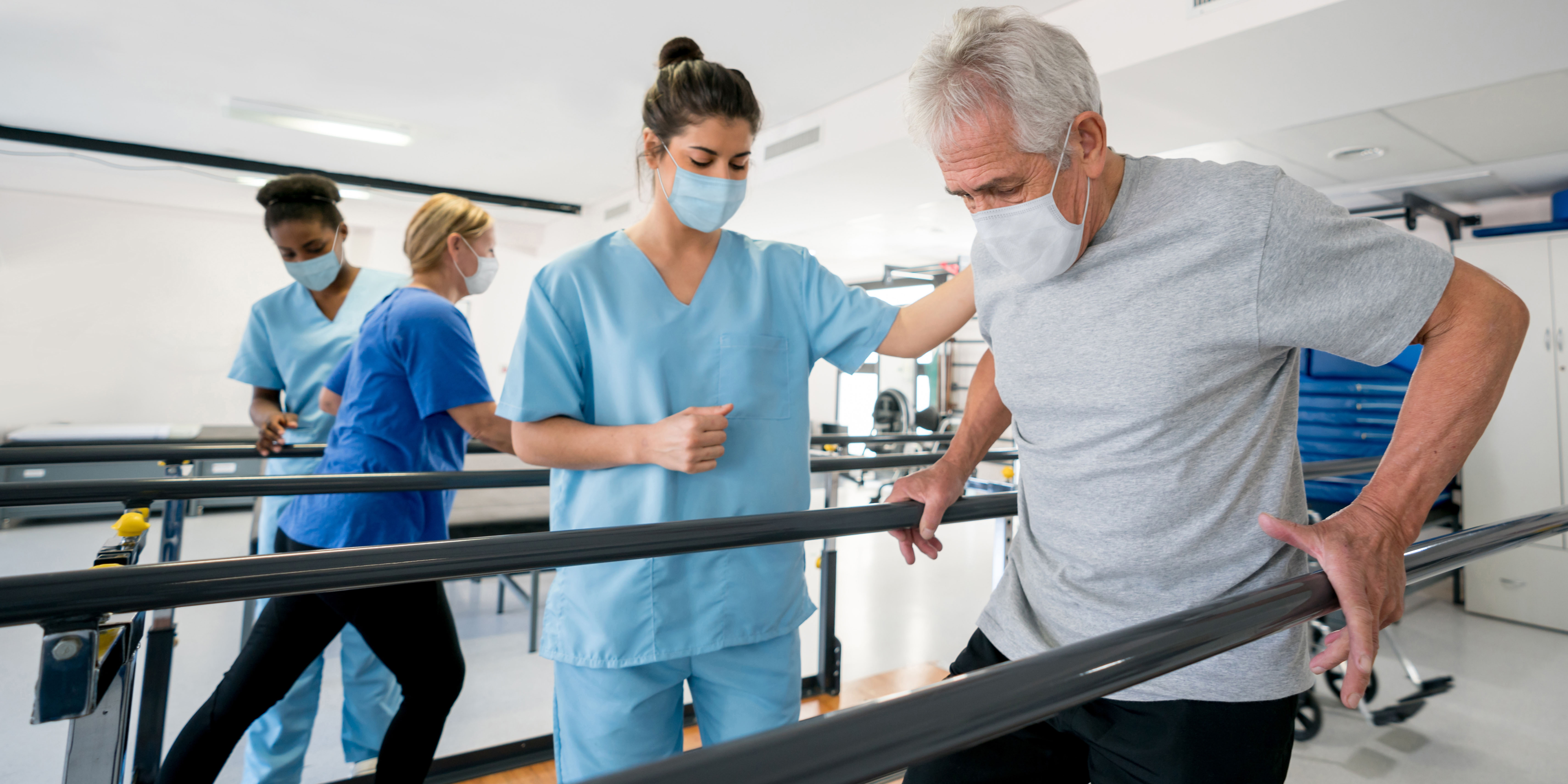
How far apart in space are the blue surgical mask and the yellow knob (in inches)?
50.3

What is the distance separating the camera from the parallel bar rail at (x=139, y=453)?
4.88ft

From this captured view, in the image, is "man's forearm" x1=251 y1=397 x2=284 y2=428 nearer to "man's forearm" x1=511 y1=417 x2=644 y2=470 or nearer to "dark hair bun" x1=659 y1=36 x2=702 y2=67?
"man's forearm" x1=511 y1=417 x2=644 y2=470

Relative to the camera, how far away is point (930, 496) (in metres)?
1.07

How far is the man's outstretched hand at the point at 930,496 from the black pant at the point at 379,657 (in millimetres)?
992

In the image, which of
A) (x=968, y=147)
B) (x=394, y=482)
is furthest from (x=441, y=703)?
(x=968, y=147)

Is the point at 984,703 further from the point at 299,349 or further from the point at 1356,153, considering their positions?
the point at 1356,153

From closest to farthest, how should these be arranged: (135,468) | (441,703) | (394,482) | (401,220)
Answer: (394,482), (441,703), (135,468), (401,220)

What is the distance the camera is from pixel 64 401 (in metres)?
7.00

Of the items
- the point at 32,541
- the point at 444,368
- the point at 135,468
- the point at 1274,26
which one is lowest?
the point at 32,541

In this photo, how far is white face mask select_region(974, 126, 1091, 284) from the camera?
86 cm

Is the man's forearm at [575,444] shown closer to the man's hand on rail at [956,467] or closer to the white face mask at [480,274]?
the man's hand on rail at [956,467]

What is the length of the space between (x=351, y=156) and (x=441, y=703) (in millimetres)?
6107

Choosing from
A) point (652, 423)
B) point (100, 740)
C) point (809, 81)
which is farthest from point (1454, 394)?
point (809, 81)

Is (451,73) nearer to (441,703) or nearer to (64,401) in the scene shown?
(441,703)
